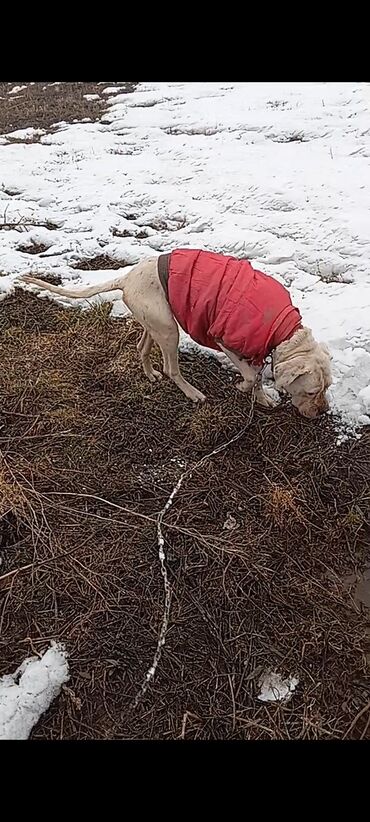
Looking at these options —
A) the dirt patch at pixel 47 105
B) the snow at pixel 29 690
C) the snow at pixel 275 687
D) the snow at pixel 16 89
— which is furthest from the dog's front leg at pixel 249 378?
the snow at pixel 16 89

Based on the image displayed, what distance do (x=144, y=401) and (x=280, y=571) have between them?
1.73m

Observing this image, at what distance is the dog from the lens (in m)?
3.83

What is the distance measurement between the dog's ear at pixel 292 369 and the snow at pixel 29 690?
2.08 metres

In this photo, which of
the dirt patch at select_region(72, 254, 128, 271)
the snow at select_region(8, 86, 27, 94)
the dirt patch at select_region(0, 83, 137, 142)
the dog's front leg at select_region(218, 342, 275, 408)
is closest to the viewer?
the dog's front leg at select_region(218, 342, 275, 408)

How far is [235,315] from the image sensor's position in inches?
150

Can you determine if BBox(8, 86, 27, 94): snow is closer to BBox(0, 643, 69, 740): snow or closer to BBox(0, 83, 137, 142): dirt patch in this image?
BBox(0, 83, 137, 142): dirt patch

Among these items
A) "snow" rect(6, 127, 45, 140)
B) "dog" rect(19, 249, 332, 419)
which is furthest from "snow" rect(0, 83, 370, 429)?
"dog" rect(19, 249, 332, 419)

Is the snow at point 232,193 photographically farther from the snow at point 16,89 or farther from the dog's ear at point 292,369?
the snow at point 16,89

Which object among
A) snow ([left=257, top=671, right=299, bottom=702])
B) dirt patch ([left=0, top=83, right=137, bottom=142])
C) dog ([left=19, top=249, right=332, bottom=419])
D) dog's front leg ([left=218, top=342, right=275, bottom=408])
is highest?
dirt patch ([left=0, top=83, right=137, bottom=142])

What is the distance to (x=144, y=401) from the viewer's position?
445 cm

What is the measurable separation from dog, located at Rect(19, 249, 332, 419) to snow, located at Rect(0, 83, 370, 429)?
550 mm

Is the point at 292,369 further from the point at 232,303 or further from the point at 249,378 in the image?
the point at 232,303

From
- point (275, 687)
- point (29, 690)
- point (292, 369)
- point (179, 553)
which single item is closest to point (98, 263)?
point (292, 369)
